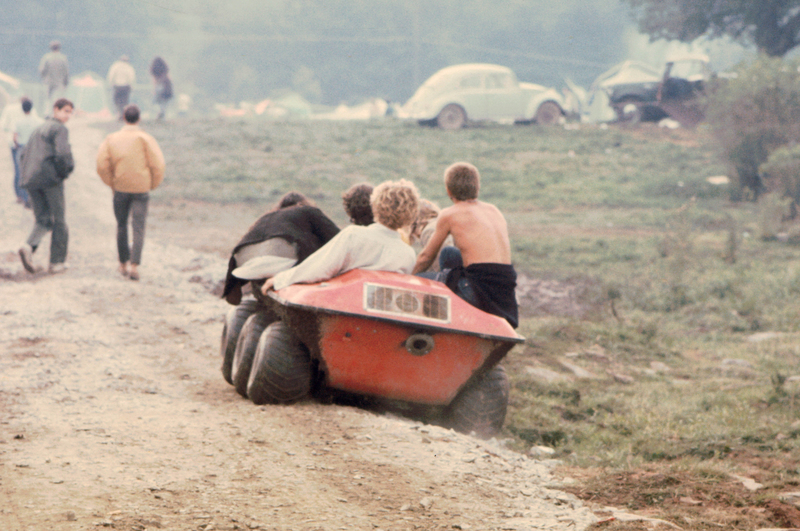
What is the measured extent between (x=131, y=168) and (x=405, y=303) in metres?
5.16

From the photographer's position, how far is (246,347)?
5.24 m

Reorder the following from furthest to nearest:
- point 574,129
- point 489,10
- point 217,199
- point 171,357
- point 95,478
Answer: point 489,10 → point 574,129 → point 217,199 → point 171,357 → point 95,478

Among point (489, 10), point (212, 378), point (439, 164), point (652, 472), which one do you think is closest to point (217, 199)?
point (439, 164)

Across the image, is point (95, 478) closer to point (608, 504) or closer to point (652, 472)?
point (608, 504)

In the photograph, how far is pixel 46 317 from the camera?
729 cm

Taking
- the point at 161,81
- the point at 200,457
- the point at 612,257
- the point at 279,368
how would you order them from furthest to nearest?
the point at 161,81 < the point at 612,257 < the point at 279,368 < the point at 200,457

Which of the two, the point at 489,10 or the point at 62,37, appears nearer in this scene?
the point at 62,37

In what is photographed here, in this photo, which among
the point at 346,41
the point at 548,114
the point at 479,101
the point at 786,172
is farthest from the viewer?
the point at 346,41

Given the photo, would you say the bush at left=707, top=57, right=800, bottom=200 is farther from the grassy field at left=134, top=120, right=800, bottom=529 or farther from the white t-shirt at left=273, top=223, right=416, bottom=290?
the white t-shirt at left=273, top=223, right=416, bottom=290

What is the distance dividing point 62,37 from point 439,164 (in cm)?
3012

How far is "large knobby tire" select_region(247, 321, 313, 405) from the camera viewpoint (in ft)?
16.0

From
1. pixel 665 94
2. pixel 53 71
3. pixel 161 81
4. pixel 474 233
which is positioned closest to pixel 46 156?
pixel 474 233

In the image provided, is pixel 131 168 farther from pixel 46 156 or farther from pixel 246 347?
pixel 246 347

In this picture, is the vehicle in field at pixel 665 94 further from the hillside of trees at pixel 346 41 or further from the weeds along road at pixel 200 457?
the hillside of trees at pixel 346 41
